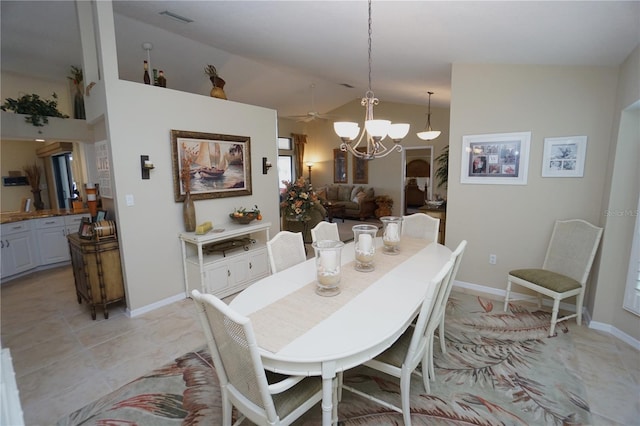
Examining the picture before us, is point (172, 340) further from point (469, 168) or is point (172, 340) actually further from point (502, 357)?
point (469, 168)

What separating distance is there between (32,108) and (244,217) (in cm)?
364

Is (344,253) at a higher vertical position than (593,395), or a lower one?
higher

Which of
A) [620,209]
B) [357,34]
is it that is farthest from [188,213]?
[620,209]

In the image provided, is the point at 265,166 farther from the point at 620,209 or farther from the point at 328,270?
the point at 620,209

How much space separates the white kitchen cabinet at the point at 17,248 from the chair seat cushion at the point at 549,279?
647 centimetres

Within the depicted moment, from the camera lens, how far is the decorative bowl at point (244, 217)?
3.92 metres

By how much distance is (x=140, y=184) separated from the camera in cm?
312

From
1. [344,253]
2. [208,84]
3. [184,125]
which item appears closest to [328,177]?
[208,84]

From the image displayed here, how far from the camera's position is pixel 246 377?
1333 mm

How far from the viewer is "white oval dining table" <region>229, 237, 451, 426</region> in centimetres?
130

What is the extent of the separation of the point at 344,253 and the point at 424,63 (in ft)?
8.15

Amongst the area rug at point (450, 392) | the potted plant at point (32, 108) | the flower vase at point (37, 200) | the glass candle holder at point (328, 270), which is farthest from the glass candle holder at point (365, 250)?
the flower vase at point (37, 200)

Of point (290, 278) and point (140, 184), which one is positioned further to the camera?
point (140, 184)

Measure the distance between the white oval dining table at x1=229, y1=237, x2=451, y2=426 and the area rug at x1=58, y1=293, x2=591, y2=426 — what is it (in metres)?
0.58
